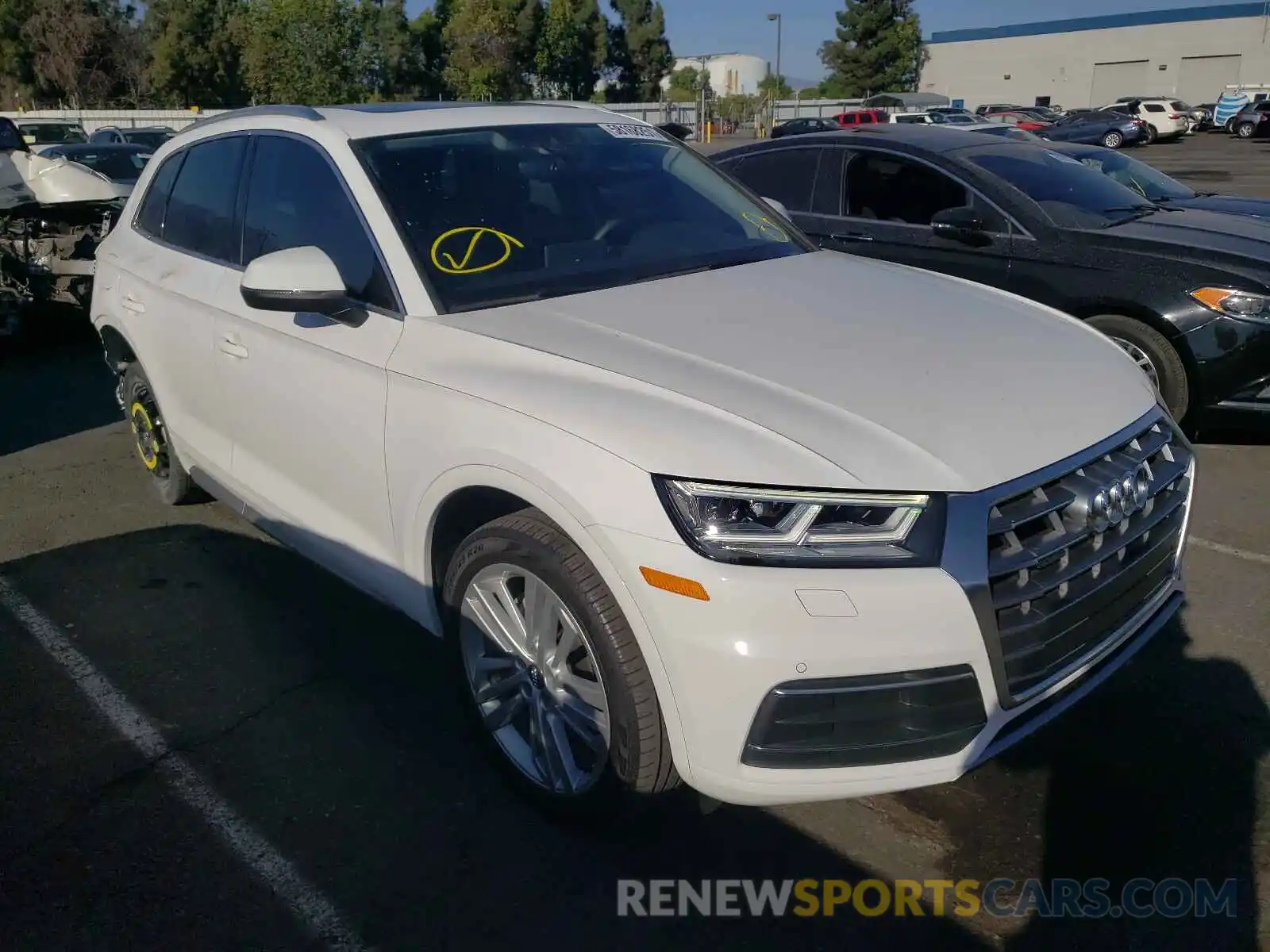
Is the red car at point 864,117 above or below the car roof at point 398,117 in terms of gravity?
below

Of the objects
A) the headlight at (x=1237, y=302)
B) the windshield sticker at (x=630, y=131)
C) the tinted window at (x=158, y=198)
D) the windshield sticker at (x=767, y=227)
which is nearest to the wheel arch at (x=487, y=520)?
the windshield sticker at (x=767, y=227)

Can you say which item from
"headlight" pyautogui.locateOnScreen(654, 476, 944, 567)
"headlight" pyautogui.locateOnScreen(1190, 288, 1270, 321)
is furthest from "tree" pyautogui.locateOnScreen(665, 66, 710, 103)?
"headlight" pyautogui.locateOnScreen(654, 476, 944, 567)

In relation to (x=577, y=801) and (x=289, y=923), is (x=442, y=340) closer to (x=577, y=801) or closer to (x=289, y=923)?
(x=577, y=801)

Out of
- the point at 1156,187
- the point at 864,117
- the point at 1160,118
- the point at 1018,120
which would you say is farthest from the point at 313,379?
the point at 1160,118

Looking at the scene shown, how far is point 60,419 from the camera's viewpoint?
292 inches

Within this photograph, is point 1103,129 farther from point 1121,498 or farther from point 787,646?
point 787,646

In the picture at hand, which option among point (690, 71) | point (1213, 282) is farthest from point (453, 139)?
point (690, 71)

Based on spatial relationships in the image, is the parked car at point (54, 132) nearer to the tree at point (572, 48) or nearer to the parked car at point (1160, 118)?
the parked car at point (1160, 118)

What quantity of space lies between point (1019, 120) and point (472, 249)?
4258 centimetres

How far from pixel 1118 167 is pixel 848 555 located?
6977 millimetres

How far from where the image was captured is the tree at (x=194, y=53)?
55875 mm

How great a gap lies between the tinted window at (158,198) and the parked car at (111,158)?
30.0ft

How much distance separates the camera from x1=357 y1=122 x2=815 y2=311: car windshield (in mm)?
3324

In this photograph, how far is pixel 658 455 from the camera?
2.42 m
